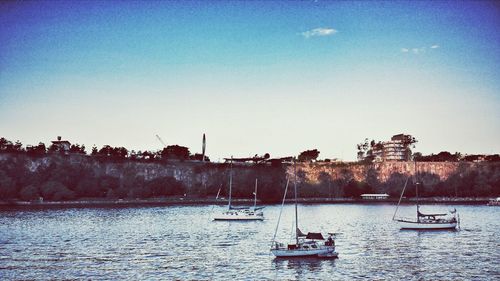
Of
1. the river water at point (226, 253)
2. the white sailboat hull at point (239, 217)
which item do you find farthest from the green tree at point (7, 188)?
the white sailboat hull at point (239, 217)

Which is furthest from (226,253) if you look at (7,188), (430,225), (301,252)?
(7,188)

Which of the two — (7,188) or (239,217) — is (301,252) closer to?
(239,217)

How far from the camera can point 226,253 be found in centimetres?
6025

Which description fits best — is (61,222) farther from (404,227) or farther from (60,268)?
(404,227)

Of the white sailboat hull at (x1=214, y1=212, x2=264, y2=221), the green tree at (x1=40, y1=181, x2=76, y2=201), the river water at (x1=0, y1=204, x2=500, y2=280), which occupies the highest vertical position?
the green tree at (x1=40, y1=181, x2=76, y2=201)

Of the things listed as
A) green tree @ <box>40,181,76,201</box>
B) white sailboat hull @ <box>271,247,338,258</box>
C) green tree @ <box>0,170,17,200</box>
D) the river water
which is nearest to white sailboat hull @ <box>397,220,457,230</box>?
the river water

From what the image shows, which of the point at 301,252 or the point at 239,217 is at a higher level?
the point at 239,217

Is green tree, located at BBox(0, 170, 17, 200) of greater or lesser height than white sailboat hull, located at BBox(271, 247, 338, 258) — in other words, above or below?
above

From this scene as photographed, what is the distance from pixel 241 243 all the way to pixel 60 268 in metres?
27.3

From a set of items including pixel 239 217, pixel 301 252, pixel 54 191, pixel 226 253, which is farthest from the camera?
pixel 54 191

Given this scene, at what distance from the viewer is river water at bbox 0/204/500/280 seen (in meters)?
47.3

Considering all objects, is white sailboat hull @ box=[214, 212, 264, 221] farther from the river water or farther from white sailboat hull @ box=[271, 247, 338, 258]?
white sailboat hull @ box=[271, 247, 338, 258]

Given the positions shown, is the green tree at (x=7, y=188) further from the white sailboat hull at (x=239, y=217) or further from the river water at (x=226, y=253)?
the white sailboat hull at (x=239, y=217)

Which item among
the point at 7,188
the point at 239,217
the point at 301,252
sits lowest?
the point at 301,252
